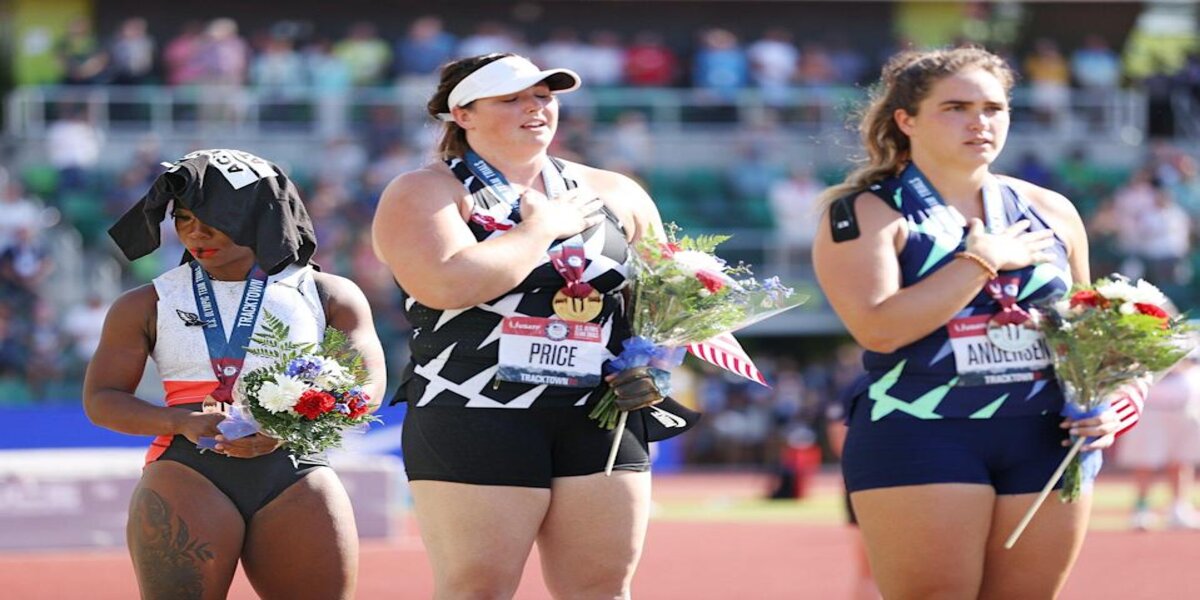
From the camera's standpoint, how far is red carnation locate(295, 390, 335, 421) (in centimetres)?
446

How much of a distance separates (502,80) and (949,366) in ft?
4.70

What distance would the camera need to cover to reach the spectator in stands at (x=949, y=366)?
4.65m

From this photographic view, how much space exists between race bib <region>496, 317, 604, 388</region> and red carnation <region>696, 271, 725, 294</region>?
13.2 inches

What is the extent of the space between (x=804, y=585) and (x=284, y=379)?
21.0 ft

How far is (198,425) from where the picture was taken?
4.58 m

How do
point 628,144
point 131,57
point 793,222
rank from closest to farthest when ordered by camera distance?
1. point 793,222
2. point 131,57
3. point 628,144

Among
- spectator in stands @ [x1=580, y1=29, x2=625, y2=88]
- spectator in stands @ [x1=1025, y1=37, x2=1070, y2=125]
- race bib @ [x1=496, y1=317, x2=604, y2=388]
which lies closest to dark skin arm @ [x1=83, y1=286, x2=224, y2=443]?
race bib @ [x1=496, y1=317, x2=604, y2=388]

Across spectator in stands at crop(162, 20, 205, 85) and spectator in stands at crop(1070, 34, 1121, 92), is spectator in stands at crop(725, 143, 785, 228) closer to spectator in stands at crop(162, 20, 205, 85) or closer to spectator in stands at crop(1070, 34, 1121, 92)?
spectator in stands at crop(1070, 34, 1121, 92)

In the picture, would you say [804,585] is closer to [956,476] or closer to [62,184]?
[956,476]

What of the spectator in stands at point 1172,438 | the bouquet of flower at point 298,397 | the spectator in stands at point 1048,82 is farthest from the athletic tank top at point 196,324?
the spectator in stands at point 1048,82

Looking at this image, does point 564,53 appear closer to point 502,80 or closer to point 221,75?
point 221,75

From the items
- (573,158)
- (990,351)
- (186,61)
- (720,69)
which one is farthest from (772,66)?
(990,351)

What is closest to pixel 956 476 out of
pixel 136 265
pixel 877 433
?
pixel 877 433

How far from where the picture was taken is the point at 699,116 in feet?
78.0
